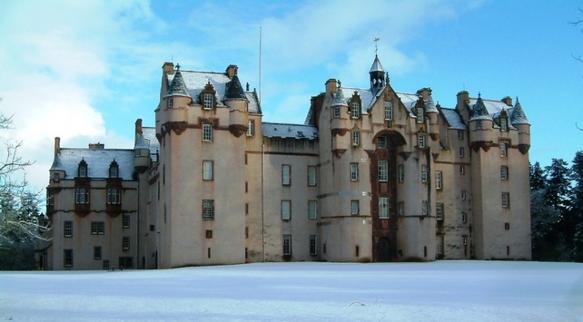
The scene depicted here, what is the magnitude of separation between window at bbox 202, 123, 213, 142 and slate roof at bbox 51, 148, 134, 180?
753 inches

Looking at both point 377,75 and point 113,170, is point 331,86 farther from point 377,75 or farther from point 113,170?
point 113,170

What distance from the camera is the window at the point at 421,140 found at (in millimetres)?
74875

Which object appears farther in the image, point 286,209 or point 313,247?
point 313,247

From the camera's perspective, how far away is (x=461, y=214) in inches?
3211

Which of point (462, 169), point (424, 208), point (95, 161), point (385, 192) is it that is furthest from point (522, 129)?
point (95, 161)

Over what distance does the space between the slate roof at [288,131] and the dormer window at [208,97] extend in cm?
771

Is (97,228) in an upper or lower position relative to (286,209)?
lower

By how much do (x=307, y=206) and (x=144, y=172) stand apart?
782 inches

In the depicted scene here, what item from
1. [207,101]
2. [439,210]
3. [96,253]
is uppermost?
[207,101]

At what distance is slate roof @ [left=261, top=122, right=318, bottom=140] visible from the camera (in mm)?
75312

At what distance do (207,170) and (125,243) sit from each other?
20.3 meters

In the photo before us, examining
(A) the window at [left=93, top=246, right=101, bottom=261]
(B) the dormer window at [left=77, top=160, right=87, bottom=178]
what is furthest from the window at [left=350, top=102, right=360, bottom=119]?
(A) the window at [left=93, top=246, right=101, bottom=261]

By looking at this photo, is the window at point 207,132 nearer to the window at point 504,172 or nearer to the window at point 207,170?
the window at point 207,170

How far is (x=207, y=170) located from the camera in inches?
2689
